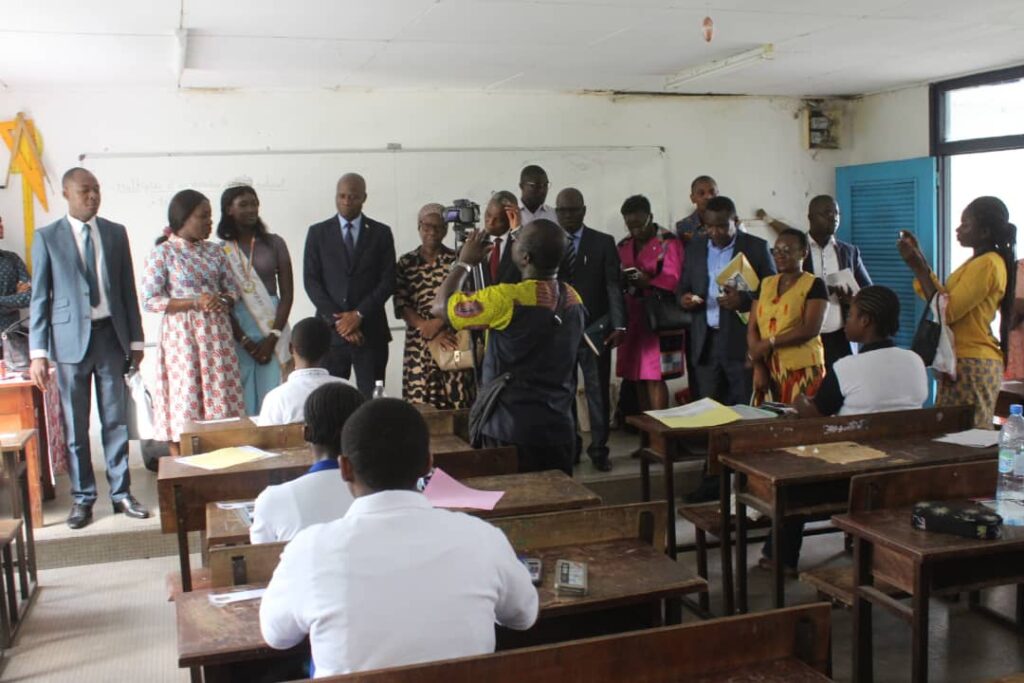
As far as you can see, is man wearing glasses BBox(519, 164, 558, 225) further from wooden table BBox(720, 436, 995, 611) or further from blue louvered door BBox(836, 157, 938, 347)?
blue louvered door BBox(836, 157, 938, 347)

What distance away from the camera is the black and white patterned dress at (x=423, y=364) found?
5.23 metres

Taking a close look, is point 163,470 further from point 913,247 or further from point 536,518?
point 913,247

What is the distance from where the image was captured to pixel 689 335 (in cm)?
609

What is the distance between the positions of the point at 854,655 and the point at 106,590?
3.13 m

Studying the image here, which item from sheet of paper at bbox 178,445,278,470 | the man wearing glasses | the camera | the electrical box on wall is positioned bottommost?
sheet of paper at bbox 178,445,278,470

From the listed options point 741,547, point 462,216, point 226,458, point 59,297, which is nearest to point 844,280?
point 462,216

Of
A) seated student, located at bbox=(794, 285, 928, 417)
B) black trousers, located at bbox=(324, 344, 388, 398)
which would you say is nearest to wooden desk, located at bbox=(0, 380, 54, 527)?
black trousers, located at bbox=(324, 344, 388, 398)

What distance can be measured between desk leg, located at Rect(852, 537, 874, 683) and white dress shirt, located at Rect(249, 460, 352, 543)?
56.8 inches

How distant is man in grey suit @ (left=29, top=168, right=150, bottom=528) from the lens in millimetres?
4539

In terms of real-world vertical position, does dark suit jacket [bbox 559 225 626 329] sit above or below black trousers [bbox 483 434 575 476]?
above

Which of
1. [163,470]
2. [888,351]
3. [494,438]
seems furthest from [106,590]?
[888,351]

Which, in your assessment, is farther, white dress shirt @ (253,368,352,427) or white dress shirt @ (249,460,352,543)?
white dress shirt @ (253,368,352,427)

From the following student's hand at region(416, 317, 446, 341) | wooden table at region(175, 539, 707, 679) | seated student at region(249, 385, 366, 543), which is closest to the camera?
wooden table at region(175, 539, 707, 679)

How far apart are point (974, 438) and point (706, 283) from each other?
2054 mm
